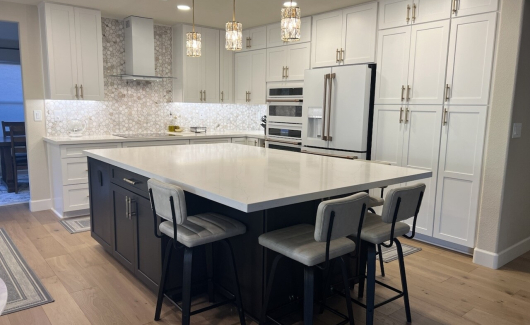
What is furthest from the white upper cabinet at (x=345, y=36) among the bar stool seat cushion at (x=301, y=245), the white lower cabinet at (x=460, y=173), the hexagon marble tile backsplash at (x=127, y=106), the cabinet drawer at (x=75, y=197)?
the cabinet drawer at (x=75, y=197)

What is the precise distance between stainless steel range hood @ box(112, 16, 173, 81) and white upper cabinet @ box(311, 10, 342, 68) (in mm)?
2104

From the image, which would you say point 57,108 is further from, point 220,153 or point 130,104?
point 220,153

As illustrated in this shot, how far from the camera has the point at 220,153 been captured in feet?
10.6

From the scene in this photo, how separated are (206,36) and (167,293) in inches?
163

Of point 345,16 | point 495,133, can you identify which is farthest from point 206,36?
point 495,133

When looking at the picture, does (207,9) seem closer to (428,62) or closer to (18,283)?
(428,62)

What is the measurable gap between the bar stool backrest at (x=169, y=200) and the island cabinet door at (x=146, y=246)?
0.44 metres

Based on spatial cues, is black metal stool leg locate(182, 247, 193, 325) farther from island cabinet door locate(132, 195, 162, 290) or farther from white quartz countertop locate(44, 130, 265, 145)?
white quartz countertop locate(44, 130, 265, 145)

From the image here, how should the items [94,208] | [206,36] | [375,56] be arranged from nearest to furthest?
[94,208] → [375,56] → [206,36]

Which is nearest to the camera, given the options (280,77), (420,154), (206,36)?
(420,154)

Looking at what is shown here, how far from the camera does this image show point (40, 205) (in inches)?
186

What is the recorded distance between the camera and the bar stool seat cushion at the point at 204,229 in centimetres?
201

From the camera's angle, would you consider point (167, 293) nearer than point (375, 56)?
Yes

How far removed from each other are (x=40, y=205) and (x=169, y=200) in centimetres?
359
